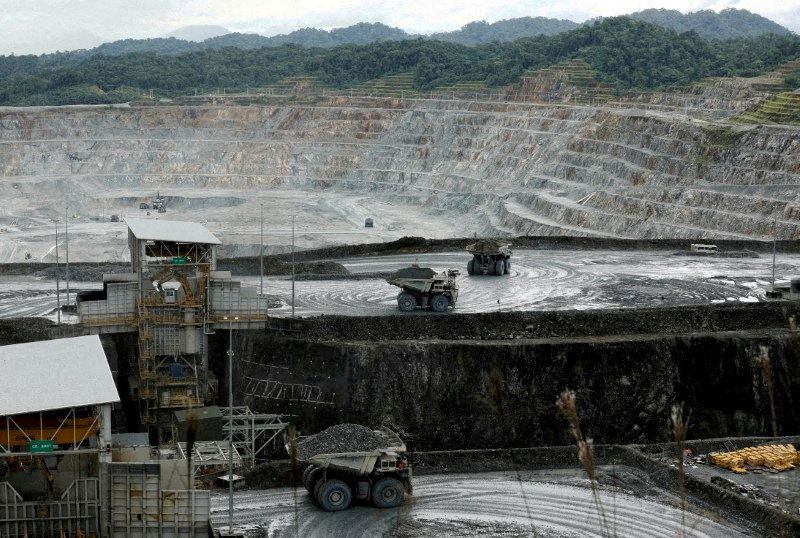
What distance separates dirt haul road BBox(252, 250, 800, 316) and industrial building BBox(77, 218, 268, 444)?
7.74 m

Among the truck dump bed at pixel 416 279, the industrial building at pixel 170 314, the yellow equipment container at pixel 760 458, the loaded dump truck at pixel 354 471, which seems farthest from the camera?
the truck dump bed at pixel 416 279

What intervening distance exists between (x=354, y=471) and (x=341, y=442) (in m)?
1.02

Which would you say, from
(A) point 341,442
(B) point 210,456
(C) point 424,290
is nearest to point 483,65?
(C) point 424,290

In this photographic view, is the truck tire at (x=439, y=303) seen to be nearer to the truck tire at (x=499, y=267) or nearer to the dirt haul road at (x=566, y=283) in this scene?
the dirt haul road at (x=566, y=283)

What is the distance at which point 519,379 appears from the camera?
1759 inches

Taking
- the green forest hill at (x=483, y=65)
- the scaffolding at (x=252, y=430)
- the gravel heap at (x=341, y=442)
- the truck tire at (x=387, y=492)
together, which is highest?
the green forest hill at (x=483, y=65)

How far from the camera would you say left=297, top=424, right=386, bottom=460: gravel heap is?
33031 mm

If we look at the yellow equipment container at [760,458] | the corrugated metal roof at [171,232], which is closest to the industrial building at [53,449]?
the corrugated metal roof at [171,232]

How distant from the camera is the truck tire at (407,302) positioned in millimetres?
51438

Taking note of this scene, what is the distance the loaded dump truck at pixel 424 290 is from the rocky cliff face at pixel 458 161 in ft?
123

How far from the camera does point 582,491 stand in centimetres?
3497

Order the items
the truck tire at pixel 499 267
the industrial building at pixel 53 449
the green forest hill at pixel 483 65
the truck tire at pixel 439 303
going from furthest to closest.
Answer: the green forest hill at pixel 483 65 < the truck tire at pixel 499 267 < the truck tire at pixel 439 303 < the industrial building at pixel 53 449

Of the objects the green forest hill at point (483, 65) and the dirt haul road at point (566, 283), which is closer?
the dirt haul road at point (566, 283)

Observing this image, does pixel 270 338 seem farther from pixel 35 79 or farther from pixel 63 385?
pixel 35 79
